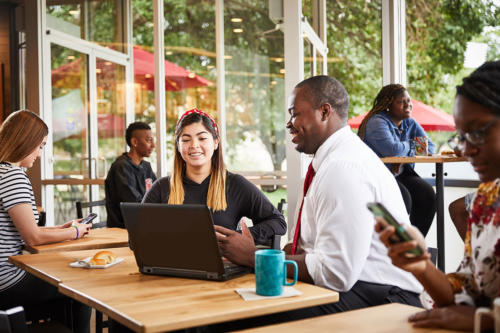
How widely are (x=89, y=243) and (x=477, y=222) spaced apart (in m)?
2.01

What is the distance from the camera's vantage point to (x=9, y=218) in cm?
284

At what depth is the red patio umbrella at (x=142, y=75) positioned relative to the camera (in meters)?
6.35

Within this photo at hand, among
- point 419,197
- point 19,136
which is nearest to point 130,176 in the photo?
point 19,136

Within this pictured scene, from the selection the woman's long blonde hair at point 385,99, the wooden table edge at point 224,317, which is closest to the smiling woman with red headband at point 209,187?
the wooden table edge at point 224,317

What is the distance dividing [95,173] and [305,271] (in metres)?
5.20

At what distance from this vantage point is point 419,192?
466 centimetres

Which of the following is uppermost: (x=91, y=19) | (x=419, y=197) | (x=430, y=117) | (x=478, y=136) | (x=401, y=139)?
(x=91, y=19)

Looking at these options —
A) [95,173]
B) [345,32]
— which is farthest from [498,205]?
[95,173]

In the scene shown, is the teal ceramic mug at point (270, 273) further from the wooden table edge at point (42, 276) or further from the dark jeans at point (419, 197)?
the dark jeans at point (419, 197)

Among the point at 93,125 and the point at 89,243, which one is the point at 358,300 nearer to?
the point at 89,243

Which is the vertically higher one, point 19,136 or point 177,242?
point 19,136

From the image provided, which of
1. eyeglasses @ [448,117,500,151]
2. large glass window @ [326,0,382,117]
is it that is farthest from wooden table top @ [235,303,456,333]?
large glass window @ [326,0,382,117]

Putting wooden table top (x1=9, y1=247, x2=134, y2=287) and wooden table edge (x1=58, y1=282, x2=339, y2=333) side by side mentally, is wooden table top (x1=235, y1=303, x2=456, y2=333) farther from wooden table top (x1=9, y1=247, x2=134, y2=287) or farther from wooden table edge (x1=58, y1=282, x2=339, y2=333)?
wooden table top (x1=9, y1=247, x2=134, y2=287)

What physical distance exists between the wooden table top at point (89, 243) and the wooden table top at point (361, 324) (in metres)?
1.71
